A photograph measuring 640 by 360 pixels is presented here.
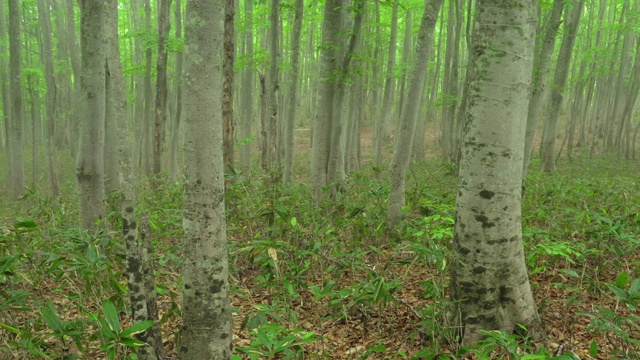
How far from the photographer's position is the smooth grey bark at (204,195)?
237 centimetres

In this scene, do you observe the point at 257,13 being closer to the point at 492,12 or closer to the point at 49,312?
the point at 492,12

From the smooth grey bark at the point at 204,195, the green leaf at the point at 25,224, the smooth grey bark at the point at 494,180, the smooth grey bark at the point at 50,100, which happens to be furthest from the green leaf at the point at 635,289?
the smooth grey bark at the point at 50,100

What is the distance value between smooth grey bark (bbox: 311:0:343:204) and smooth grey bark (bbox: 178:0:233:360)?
4437 millimetres

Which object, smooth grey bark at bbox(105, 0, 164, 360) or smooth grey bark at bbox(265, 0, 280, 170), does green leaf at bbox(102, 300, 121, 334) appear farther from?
smooth grey bark at bbox(265, 0, 280, 170)

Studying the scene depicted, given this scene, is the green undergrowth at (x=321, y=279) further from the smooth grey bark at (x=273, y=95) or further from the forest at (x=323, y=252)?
the smooth grey bark at (x=273, y=95)

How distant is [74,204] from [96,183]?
3421mm

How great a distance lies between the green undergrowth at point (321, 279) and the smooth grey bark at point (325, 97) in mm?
447

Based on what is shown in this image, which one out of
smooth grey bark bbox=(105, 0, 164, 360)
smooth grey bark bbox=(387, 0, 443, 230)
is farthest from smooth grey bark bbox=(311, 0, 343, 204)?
smooth grey bark bbox=(105, 0, 164, 360)

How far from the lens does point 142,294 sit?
8.90 ft

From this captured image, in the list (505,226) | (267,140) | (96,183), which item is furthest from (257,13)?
(505,226)

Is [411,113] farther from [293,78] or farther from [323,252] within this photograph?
[293,78]

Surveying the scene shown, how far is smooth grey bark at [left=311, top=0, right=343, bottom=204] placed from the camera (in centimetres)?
686

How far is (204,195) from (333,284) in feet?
6.02

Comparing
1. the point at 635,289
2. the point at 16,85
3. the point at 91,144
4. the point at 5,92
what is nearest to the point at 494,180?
the point at 635,289
